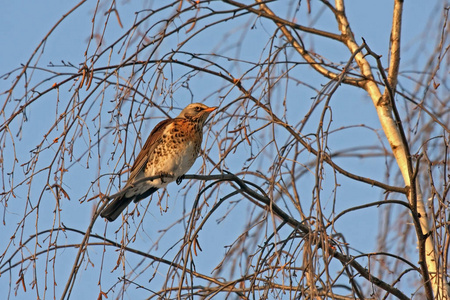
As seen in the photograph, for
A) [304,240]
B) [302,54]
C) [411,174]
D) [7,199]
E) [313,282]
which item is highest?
[302,54]

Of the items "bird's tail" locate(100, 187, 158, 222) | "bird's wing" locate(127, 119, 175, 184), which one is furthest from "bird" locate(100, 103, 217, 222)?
"bird's tail" locate(100, 187, 158, 222)

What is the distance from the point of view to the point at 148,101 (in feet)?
11.0

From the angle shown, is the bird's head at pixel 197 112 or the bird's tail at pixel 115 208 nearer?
the bird's tail at pixel 115 208

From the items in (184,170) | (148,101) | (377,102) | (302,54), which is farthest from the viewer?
(184,170)

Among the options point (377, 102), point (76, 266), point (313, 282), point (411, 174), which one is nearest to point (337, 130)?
point (411, 174)

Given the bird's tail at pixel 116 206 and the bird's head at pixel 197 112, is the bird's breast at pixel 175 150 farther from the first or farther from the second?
the bird's tail at pixel 116 206

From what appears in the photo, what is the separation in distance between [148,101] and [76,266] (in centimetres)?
101

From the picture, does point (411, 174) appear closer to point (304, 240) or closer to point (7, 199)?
point (304, 240)

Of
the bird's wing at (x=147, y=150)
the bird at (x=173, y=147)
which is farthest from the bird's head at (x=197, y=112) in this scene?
the bird's wing at (x=147, y=150)

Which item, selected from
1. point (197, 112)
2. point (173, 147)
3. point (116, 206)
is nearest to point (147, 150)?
point (173, 147)

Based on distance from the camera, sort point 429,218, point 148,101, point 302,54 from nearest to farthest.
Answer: point 148,101, point 429,218, point 302,54

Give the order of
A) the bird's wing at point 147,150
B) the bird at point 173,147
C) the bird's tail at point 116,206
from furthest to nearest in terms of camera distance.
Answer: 1. the bird's wing at point 147,150
2. the bird at point 173,147
3. the bird's tail at point 116,206

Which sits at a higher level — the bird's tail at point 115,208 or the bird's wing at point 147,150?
the bird's wing at point 147,150

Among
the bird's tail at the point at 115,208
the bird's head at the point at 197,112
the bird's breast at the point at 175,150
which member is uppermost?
the bird's head at the point at 197,112
